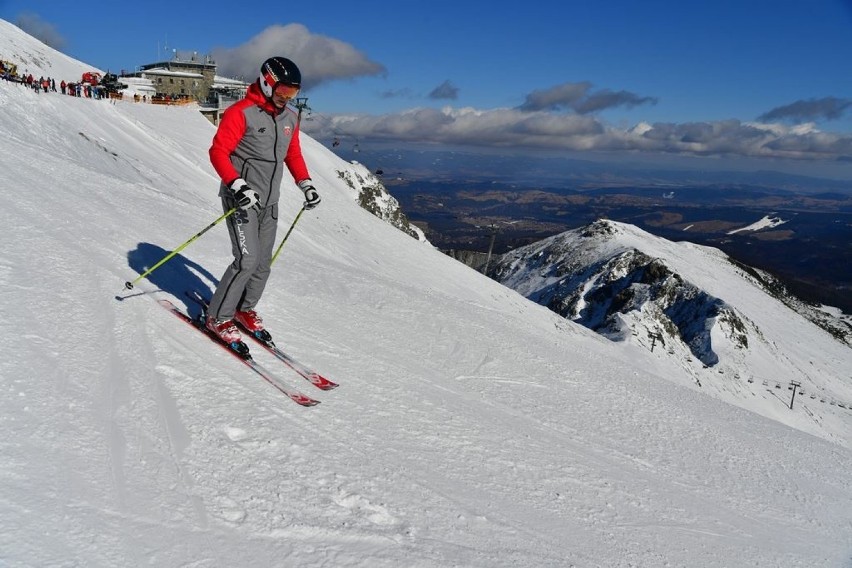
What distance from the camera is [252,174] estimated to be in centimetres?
641

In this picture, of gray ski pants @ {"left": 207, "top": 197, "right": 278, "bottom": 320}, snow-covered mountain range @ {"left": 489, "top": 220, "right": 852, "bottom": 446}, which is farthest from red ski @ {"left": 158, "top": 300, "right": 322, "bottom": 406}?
snow-covered mountain range @ {"left": 489, "top": 220, "right": 852, "bottom": 446}

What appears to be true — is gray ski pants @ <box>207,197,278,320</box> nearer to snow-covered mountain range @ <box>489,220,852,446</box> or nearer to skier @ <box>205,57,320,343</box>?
skier @ <box>205,57,320,343</box>

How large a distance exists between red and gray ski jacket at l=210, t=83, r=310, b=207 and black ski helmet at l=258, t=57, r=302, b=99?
0.12 metres

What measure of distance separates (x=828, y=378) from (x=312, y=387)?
9964cm

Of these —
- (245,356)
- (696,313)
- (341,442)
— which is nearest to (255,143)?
(245,356)

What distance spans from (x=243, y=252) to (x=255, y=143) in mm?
1309

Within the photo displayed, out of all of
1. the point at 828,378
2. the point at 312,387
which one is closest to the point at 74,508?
the point at 312,387

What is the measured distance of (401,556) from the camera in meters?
3.68

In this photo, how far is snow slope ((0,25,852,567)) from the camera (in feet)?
11.7

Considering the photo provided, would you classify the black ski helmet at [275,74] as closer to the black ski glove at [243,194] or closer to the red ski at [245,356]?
the black ski glove at [243,194]

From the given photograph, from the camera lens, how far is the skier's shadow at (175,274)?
7743 mm

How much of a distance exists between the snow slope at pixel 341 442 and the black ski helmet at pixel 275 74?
3.07 m

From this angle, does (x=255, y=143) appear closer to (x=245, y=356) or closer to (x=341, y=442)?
(x=245, y=356)

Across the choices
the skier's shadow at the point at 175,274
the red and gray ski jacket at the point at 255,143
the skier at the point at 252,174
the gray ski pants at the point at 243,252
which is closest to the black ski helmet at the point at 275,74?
the skier at the point at 252,174
